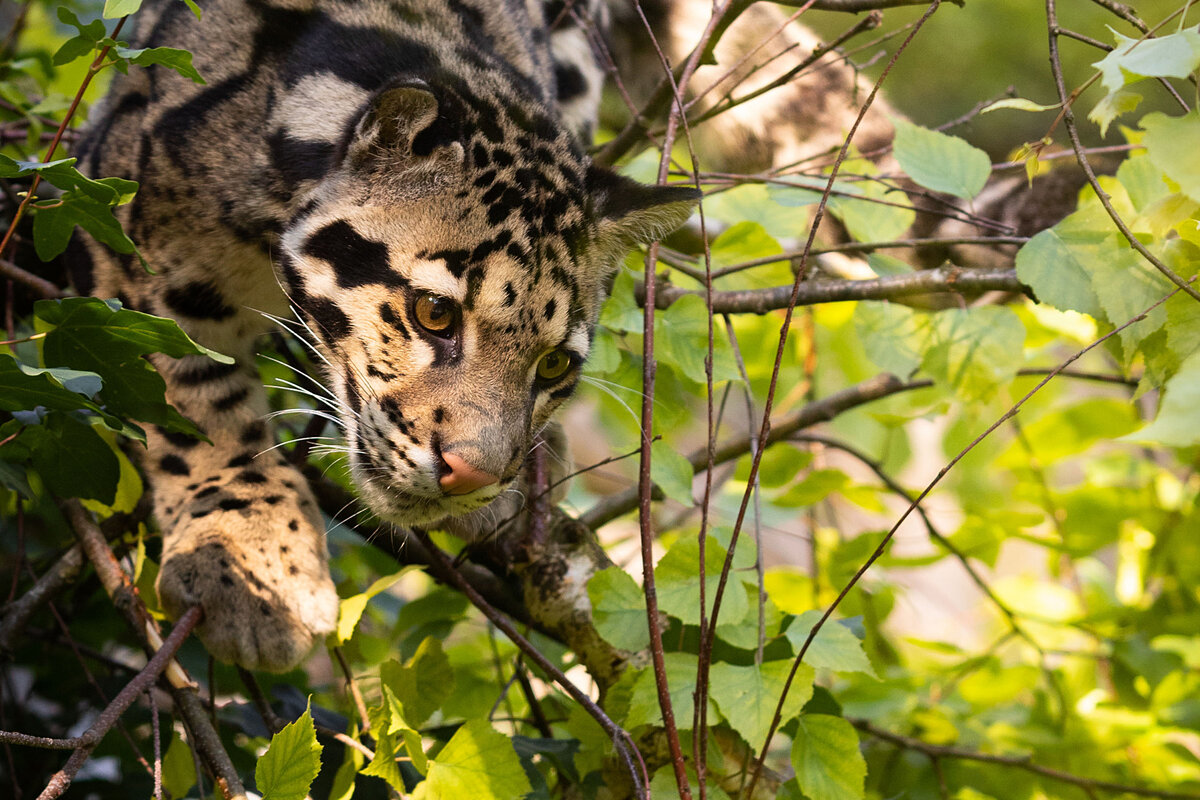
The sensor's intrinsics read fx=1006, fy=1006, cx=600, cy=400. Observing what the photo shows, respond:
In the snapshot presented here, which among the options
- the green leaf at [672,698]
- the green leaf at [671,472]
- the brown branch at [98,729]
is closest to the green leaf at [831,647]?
the green leaf at [672,698]

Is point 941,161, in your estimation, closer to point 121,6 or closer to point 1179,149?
point 1179,149

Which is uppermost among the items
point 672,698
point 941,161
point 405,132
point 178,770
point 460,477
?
point 941,161

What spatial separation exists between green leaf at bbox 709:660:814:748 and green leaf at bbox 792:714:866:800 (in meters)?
0.08

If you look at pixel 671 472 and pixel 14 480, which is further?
pixel 671 472

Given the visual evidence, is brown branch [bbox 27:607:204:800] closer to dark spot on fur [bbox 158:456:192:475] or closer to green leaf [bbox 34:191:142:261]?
green leaf [bbox 34:191:142:261]

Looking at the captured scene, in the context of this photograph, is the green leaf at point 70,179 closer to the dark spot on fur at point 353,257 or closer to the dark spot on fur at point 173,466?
the dark spot on fur at point 353,257

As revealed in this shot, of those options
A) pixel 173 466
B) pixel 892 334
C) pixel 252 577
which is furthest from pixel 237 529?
pixel 892 334

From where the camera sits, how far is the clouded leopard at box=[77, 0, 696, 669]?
1.98m

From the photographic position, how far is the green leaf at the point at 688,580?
1.67m

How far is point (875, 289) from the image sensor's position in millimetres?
2037

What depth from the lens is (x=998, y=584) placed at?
3.40m

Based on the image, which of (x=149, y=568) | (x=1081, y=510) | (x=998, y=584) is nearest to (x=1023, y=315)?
(x=1081, y=510)

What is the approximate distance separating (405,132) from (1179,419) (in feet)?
4.89

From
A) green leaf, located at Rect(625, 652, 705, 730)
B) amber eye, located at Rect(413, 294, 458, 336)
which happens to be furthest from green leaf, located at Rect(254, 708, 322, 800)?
amber eye, located at Rect(413, 294, 458, 336)
